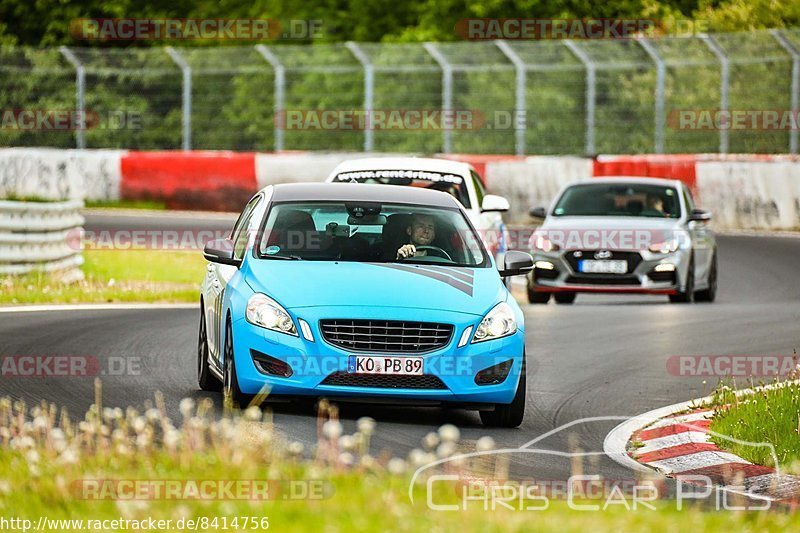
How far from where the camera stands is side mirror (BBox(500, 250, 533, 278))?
11.8m

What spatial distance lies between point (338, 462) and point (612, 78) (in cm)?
2476

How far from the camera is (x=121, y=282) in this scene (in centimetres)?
2120

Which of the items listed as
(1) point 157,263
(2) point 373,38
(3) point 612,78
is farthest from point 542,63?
(2) point 373,38

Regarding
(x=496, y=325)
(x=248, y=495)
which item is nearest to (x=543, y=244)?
(x=496, y=325)

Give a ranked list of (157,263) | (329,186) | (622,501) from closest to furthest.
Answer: (622,501), (329,186), (157,263)

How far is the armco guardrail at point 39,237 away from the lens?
65.5ft

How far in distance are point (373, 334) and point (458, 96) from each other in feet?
90.4

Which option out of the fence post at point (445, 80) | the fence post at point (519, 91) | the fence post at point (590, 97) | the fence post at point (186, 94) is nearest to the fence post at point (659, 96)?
the fence post at point (590, 97)

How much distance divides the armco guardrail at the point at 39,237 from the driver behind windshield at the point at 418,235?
887cm

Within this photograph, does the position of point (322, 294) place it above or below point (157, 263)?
above

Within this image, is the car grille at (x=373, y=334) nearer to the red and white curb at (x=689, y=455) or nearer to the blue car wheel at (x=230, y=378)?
the blue car wheel at (x=230, y=378)

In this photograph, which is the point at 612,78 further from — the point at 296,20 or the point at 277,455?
the point at 277,455

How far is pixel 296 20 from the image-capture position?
4756 cm

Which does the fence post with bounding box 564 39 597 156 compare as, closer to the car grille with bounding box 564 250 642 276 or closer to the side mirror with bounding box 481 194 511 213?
the car grille with bounding box 564 250 642 276
